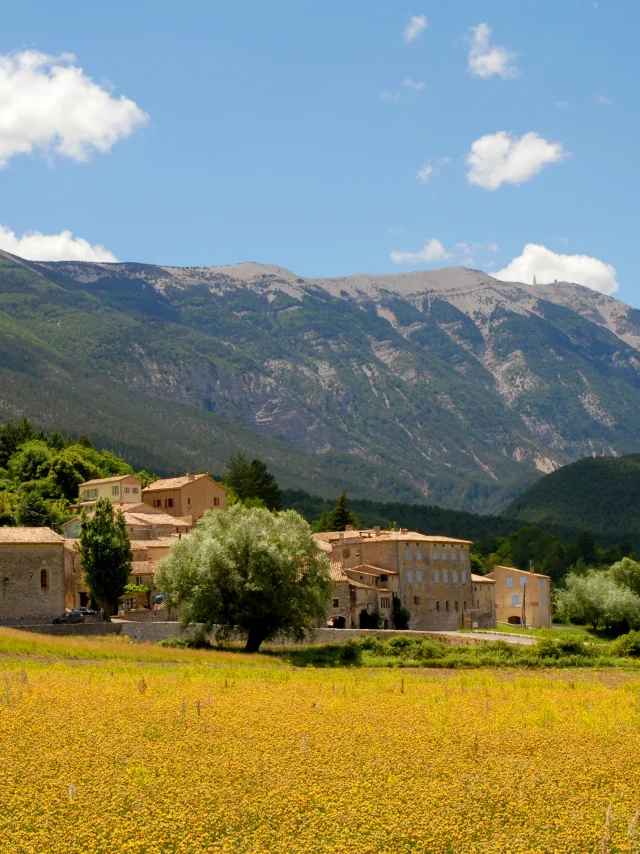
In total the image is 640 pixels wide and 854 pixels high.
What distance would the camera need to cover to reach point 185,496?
124750mm

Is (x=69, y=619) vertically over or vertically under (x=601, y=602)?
over

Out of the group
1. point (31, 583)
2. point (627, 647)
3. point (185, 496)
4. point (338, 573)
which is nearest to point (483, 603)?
point (338, 573)

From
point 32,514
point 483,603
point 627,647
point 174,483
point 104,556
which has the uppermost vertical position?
point 174,483

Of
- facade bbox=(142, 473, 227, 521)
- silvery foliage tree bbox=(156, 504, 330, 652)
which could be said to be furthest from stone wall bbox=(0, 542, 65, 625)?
facade bbox=(142, 473, 227, 521)

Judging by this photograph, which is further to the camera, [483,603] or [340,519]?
[340,519]

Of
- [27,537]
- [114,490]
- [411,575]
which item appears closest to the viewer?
[27,537]

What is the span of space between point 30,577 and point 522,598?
58915mm

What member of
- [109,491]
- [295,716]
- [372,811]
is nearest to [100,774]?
[372,811]

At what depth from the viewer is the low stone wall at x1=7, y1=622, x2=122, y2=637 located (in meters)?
59.6

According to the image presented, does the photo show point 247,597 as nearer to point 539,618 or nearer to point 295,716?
point 295,716

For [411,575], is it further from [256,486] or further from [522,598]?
[256,486]

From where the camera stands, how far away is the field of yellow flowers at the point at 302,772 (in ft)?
59.5

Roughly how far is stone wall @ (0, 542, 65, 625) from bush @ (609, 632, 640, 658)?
33976 millimetres

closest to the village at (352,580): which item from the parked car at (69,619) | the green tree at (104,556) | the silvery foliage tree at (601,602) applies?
the parked car at (69,619)
